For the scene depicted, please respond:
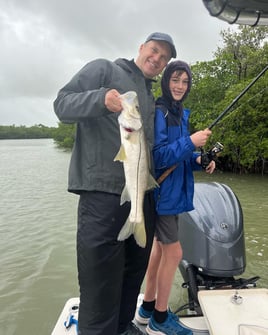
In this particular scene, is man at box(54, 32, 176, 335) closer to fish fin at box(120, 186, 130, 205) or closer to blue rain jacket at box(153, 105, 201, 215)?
fish fin at box(120, 186, 130, 205)

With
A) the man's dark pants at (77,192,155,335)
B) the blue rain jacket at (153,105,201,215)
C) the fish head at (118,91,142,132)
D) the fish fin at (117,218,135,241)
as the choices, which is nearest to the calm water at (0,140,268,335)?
the man's dark pants at (77,192,155,335)

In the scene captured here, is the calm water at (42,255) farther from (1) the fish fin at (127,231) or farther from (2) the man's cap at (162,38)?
(2) the man's cap at (162,38)

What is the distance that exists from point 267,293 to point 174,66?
2003 millimetres

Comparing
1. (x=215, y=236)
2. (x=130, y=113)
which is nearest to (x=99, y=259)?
(x=130, y=113)

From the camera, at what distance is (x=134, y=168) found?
2.04 m

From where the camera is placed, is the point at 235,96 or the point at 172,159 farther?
the point at 235,96

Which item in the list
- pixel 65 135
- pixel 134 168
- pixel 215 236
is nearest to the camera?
Result: pixel 134 168

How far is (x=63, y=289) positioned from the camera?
490 cm

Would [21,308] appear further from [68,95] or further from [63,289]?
[68,95]

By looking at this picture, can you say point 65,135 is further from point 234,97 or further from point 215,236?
point 215,236

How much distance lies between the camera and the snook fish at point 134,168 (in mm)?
1926

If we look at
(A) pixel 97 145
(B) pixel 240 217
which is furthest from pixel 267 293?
(A) pixel 97 145

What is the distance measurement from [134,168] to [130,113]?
1.17 feet

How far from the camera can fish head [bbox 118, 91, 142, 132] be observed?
1.86 m
